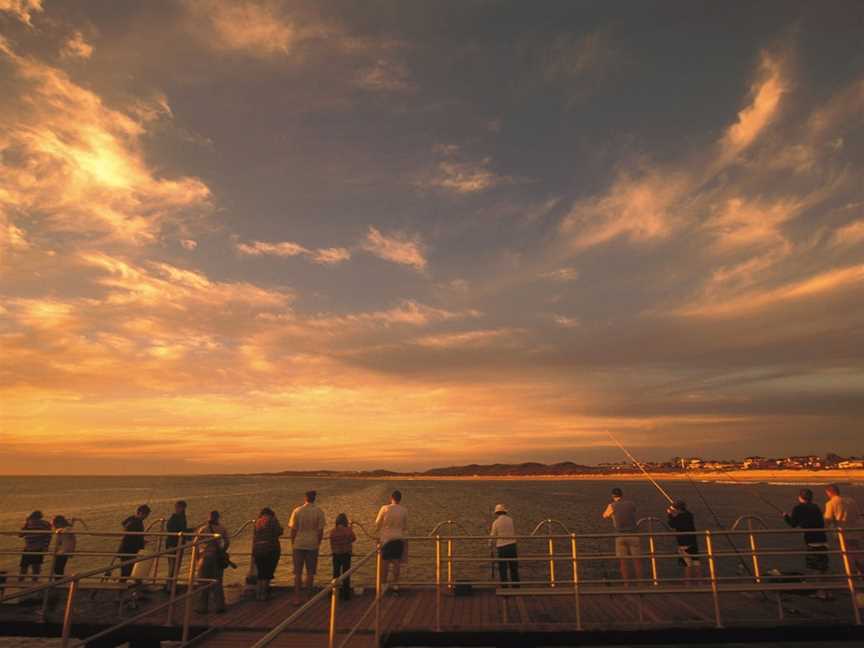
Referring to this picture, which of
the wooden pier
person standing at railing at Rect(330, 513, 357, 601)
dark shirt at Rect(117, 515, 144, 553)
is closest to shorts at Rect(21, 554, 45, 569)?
the wooden pier

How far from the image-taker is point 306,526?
392 inches

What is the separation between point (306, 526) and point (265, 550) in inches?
43.9

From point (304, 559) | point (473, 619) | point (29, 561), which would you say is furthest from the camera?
point (29, 561)

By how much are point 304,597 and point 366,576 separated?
54.5 feet

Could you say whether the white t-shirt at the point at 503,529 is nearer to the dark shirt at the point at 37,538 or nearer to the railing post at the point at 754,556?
the railing post at the point at 754,556

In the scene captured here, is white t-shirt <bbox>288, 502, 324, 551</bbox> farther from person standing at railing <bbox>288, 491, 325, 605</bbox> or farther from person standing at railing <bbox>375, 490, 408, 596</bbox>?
person standing at railing <bbox>375, 490, 408, 596</bbox>

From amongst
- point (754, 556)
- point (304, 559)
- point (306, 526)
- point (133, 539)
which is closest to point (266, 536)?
point (304, 559)

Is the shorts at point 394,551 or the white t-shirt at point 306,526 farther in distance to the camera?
the white t-shirt at point 306,526

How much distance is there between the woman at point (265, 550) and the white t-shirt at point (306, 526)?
48cm

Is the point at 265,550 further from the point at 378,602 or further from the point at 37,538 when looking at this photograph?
the point at 37,538

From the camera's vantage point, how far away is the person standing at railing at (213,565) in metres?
9.62

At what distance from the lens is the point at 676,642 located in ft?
27.1

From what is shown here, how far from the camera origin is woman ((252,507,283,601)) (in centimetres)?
1030

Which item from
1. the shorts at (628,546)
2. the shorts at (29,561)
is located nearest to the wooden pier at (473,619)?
the shorts at (628,546)
